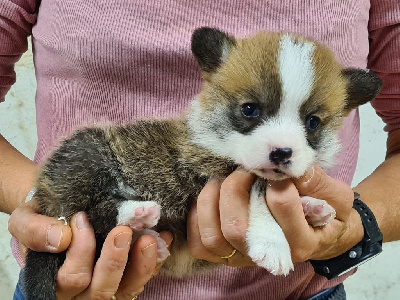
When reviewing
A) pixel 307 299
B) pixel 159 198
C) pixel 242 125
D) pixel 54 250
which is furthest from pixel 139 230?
pixel 307 299

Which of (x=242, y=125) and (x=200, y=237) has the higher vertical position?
(x=242, y=125)

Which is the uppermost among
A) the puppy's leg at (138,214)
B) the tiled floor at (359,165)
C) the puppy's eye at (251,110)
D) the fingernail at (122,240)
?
the puppy's eye at (251,110)

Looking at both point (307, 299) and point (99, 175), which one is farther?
point (307, 299)

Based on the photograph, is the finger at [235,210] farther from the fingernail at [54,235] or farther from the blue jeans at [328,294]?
the blue jeans at [328,294]

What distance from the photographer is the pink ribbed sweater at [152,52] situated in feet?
4.38

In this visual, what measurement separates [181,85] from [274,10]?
1.08 feet

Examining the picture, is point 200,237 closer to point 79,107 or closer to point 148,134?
point 148,134

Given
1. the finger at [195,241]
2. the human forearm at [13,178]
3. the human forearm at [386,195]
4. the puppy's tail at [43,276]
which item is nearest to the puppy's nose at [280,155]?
the finger at [195,241]

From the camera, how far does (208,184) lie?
1.10 meters

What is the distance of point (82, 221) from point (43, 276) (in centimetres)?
16

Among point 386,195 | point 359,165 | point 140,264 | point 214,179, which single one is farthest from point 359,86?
point 359,165

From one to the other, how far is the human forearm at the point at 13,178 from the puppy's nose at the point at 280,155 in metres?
0.78

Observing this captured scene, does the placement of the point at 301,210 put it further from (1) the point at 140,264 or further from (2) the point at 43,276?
(2) the point at 43,276

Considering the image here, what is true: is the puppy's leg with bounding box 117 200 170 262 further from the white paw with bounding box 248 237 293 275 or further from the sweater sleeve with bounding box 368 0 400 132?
the sweater sleeve with bounding box 368 0 400 132
